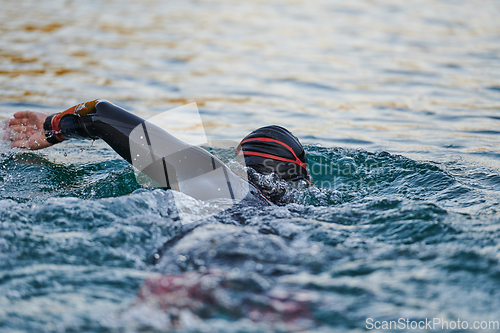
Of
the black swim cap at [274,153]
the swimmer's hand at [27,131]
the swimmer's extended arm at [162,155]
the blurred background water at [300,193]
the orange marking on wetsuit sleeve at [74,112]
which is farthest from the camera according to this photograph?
the swimmer's hand at [27,131]

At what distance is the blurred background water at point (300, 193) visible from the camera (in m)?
2.29

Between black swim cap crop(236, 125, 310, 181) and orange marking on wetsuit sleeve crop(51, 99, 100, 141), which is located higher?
orange marking on wetsuit sleeve crop(51, 99, 100, 141)

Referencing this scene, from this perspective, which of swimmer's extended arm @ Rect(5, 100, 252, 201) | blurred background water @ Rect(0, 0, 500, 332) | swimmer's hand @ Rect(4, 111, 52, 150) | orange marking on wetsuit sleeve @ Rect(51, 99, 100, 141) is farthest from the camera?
swimmer's hand @ Rect(4, 111, 52, 150)

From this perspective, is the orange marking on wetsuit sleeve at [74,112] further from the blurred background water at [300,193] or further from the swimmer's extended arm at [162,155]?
the blurred background water at [300,193]

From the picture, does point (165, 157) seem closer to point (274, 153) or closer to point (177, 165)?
point (177, 165)

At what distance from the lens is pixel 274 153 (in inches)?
153

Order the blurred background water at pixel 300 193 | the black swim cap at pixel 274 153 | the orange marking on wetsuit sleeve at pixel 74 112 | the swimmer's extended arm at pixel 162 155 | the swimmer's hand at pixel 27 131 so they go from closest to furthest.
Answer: the blurred background water at pixel 300 193
the swimmer's extended arm at pixel 162 155
the orange marking on wetsuit sleeve at pixel 74 112
the black swim cap at pixel 274 153
the swimmer's hand at pixel 27 131

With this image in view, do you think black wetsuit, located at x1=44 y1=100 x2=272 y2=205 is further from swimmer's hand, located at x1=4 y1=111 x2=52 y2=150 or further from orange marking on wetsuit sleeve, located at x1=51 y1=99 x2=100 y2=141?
swimmer's hand, located at x1=4 y1=111 x2=52 y2=150

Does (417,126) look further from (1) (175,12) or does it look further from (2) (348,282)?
(1) (175,12)

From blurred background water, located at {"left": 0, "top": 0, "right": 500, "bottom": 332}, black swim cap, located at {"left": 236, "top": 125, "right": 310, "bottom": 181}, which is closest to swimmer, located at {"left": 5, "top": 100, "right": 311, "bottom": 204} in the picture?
black swim cap, located at {"left": 236, "top": 125, "right": 310, "bottom": 181}

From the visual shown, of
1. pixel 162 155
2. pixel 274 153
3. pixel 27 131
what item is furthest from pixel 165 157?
pixel 27 131

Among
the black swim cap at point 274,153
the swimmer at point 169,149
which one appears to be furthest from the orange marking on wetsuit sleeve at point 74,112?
the black swim cap at point 274,153

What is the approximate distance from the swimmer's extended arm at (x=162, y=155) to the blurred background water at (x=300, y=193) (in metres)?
0.32

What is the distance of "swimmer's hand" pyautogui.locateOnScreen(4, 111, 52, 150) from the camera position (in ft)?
13.2
